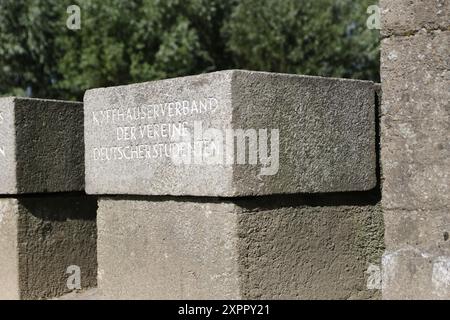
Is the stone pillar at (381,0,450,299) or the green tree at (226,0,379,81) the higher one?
the green tree at (226,0,379,81)

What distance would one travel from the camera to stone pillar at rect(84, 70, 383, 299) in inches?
145

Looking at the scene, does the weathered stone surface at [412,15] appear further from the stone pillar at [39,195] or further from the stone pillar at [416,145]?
the stone pillar at [39,195]

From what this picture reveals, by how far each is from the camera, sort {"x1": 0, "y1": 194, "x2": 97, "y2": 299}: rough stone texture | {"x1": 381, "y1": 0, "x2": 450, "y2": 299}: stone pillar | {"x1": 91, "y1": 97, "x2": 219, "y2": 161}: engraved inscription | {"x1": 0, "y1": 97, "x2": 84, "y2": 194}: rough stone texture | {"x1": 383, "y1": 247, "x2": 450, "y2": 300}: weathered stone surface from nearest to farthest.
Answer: {"x1": 383, "y1": 247, "x2": 450, "y2": 300}: weathered stone surface → {"x1": 381, "y1": 0, "x2": 450, "y2": 299}: stone pillar → {"x1": 91, "y1": 97, "x2": 219, "y2": 161}: engraved inscription → {"x1": 0, "y1": 97, "x2": 84, "y2": 194}: rough stone texture → {"x1": 0, "y1": 194, "x2": 97, "y2": 299}: rough stone texture

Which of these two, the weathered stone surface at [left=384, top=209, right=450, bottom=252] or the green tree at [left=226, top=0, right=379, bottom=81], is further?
the green tree at [left=226, top=0, right=379, bottom=81]

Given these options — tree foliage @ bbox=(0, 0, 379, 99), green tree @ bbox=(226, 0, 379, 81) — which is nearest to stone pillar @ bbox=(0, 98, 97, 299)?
tree foliage @ bbox=(0, 0, 379, 99)

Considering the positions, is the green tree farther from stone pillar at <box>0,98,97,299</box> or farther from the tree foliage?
stone pillar at <box>0,98,97,299</box>

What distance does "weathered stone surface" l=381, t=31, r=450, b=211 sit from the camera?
342 cm

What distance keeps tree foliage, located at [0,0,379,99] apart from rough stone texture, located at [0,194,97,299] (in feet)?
32.4

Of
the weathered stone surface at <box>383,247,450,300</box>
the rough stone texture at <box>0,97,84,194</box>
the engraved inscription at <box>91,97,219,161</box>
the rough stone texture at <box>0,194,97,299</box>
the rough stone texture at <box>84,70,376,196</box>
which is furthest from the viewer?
the rough stone texture at <box>0,194,97,299</box>

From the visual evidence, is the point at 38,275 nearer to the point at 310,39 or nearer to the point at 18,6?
the point at 18,6

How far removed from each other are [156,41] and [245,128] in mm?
12649

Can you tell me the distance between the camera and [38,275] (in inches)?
193

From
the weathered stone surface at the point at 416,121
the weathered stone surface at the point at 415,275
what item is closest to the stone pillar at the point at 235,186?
the weathered stone surface at the point at 416,121

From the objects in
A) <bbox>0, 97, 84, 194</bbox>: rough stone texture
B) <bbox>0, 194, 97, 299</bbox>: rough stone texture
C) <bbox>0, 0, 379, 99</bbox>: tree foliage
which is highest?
<bbox>0, 0, 379, 99</bbox>: tree foliage
